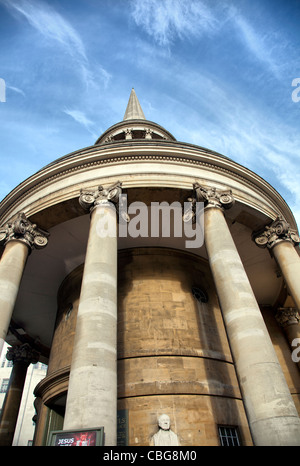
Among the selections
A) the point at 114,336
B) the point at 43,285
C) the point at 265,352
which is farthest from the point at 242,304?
the point at 43,285

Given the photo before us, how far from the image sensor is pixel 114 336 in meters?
9.39

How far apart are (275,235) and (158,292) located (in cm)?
639

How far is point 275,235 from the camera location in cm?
1515

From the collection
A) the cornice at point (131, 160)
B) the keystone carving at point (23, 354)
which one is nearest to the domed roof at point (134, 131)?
the cornice at point (131, 160)

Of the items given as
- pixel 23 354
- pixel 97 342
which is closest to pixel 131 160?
pixel 97 342

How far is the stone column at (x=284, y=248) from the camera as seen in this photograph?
13.3 metres

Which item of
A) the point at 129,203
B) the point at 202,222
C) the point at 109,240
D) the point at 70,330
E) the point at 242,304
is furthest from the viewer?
the point at 70,330

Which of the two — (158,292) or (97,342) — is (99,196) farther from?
(97,342)

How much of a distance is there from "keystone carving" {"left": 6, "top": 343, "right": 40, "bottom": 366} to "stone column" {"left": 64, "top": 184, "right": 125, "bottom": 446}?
1690cm

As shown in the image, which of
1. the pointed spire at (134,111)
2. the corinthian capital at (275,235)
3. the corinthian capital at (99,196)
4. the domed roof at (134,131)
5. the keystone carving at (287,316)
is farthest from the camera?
the pointed spire at (134,111)

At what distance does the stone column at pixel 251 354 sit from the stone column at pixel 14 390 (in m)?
17.7

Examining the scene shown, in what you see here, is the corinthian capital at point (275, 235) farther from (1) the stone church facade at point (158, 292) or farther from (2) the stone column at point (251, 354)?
(2) the stone column at point (251, 354)

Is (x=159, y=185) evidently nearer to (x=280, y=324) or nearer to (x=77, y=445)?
(x=77, y=445)

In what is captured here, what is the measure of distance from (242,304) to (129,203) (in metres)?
6.98
